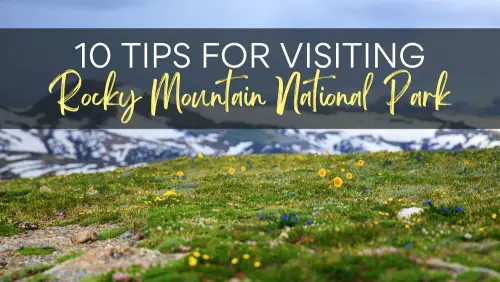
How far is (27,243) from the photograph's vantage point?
17078mm

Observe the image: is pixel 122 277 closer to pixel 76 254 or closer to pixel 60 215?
pixel 76 254

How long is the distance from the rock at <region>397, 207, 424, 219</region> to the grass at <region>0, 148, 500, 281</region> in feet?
1.13

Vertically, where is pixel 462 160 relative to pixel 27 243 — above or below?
above

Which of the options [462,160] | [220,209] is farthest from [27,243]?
[462,160]

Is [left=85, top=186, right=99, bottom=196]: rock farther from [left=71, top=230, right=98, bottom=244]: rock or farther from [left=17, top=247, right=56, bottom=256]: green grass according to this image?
[left=17, top=247, right=56, bottom=256]: green grass

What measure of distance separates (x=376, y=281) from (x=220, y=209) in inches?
408

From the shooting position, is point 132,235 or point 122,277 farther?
point 132,235

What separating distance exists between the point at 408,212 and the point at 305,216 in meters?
3.21

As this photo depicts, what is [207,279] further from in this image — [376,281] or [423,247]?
[423,247]

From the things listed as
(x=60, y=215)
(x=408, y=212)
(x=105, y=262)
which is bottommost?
(x=60, y=215)

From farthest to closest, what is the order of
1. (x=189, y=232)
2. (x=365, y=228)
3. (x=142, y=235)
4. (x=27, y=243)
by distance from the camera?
(x=27, y=243) → (x=142, y=235) → (x=189, y=232) → (x=365, y=228)

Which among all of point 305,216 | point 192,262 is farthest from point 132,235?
point 192,262

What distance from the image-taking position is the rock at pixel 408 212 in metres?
14.8

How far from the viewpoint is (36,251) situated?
15516 millimetres
